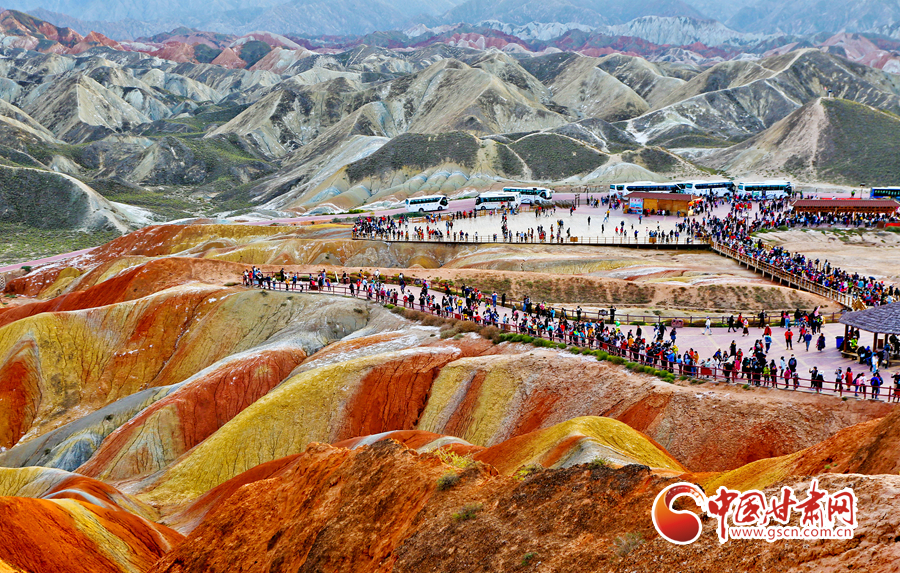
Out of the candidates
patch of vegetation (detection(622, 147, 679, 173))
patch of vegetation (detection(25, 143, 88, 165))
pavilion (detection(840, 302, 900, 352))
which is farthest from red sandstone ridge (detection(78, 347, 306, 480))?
patch of vegetation (detection(25, 143, 88, 165))

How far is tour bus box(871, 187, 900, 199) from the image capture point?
299 feet

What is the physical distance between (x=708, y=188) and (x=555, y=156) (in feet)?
178

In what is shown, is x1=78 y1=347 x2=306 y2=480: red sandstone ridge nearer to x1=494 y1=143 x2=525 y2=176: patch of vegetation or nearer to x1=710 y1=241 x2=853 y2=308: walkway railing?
x1=710 y1=241 x2=853 y2=308: walkway railing

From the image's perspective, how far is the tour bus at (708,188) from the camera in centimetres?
9894

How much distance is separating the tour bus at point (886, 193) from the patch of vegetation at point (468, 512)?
94.2m

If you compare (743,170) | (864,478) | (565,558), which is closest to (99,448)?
(565,558)

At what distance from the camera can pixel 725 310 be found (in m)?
51.1

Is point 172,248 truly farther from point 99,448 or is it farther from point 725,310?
point 725,310

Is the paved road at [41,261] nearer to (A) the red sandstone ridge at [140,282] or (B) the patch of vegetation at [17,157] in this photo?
(A) the red sandstone ridge at [140,282]

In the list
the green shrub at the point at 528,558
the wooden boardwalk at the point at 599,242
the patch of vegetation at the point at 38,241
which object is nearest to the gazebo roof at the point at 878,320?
the green shrub at the point at 528,558

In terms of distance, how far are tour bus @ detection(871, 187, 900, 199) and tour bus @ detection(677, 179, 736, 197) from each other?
59.2 feet

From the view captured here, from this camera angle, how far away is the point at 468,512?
61.3 ft

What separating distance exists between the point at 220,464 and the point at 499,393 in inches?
600

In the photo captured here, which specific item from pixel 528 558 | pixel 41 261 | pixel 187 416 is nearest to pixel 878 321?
pixel 528 558
